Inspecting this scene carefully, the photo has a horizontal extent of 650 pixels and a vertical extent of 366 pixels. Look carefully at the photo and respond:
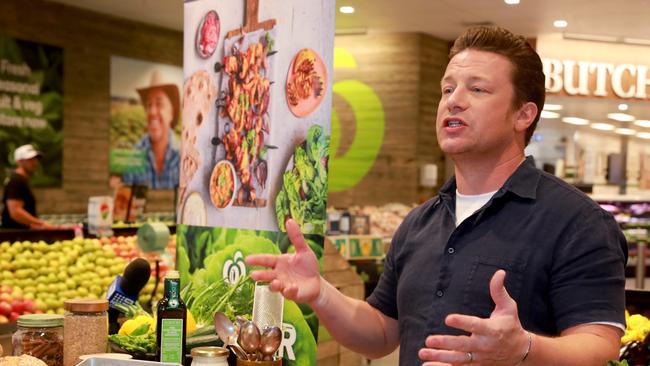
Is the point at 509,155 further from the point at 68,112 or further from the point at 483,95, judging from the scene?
the point at 68,112

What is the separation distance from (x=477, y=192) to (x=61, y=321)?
141 centimetres

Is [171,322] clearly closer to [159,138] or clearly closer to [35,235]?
[35,235]

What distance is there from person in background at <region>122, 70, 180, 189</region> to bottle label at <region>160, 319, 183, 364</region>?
9584mm

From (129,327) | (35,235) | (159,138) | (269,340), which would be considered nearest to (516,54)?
(269,340)

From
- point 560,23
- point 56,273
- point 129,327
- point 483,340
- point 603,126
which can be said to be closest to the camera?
point 483,340

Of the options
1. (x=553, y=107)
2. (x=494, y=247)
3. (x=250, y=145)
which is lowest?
(x=494, y=247)

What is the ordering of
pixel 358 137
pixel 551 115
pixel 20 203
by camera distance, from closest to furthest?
pixel 20 203
pixel 358 137
pixel 551 115

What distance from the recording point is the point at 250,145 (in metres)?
3.73

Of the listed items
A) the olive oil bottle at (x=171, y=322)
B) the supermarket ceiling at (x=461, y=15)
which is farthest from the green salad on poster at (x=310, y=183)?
the supermarket ceiling at (x=461, y=15)

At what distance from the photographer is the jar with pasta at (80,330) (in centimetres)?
267

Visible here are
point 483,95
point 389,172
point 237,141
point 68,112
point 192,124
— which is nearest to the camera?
point 483,95

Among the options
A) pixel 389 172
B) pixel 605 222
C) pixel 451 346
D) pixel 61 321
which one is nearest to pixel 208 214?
pixel 61 321

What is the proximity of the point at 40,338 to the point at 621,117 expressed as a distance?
468 inches

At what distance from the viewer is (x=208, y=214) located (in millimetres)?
3982
